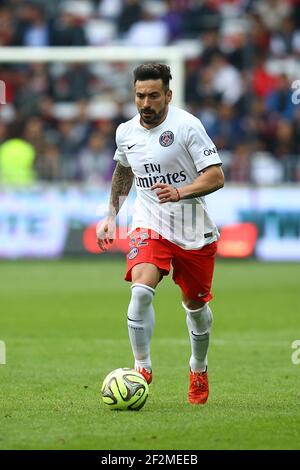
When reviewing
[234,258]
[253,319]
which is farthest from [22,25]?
[253,319]

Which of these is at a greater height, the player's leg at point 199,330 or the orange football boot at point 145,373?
the player's leg at point 199,330

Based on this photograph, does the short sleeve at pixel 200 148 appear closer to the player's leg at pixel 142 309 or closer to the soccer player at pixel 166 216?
the soccer player at pixel 166 216

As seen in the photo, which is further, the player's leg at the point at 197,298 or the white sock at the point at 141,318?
the player's leg at the point at 197,298

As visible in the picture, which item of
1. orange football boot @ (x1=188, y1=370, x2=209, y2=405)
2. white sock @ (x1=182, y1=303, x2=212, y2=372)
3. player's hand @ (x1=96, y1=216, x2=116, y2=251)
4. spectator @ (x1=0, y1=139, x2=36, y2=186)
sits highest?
player's hand @ (x1=96, y1=216, x2=116, y2=251)

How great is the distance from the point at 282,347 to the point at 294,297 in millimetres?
4104

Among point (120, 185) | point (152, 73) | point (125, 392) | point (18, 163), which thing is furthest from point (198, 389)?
point (18, 163)

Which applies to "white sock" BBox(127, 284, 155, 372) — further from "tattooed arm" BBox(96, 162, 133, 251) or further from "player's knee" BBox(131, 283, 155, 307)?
"tattooed arm" BBox(96, 162, 133, 251)

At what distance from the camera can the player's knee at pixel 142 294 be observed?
7.12 m

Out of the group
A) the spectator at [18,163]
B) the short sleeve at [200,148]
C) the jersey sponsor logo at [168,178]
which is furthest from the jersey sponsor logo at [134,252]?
the spectator at [18,163]

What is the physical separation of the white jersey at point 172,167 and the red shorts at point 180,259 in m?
0.05

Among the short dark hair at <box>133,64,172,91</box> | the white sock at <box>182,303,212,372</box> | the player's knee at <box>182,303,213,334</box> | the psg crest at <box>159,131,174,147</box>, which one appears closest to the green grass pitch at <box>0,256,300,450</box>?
the white sock at <box>182,303,212,372</box>

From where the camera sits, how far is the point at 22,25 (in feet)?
77.9

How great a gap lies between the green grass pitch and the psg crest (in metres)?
1.71

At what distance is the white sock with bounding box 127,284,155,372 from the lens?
23.4 feet
